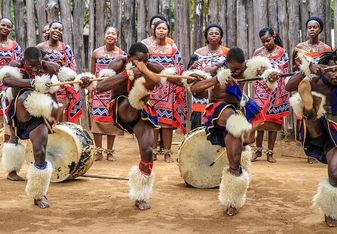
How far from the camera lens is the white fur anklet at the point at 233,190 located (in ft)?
18.2

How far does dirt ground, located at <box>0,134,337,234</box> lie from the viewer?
16.8 ft

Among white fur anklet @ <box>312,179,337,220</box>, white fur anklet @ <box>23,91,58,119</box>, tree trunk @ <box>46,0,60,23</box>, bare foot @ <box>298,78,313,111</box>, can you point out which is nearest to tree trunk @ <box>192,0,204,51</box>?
tree trunk @ <box>46,0,60,23</box>

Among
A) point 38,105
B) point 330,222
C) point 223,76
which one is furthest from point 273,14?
point 330,222

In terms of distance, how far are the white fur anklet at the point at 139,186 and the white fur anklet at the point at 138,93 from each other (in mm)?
666

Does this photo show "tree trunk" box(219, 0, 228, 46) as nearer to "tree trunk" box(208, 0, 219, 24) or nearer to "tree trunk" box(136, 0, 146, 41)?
"tree trunk" box(208, 0, 219, 24)

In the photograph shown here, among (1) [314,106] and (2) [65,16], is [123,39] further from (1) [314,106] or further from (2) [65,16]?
(1) [314,106]

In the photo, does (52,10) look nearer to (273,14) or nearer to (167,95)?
(167,95)

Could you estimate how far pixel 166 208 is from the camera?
5848 mm

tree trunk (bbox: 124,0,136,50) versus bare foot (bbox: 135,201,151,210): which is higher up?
tree trunk (bbox: 124,0,136,50)

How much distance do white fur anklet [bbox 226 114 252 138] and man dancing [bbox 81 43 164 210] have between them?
0.81 m

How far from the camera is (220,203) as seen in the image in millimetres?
6031

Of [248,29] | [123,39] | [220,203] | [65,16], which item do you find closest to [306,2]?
[248,29]

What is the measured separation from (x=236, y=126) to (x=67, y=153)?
2504 mm

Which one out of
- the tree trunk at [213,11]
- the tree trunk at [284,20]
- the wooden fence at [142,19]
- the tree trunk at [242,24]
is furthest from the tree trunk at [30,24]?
the tree trunk at [284,20]
